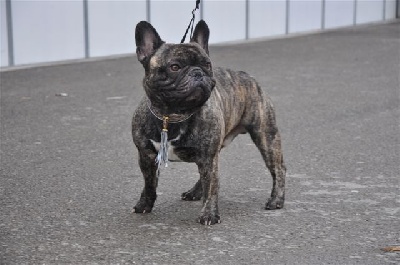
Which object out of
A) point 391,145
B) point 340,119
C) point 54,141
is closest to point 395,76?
point 340,119

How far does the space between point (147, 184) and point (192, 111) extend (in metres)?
0.77

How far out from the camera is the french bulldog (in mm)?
5230

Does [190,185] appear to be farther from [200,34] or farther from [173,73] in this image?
[173,73]

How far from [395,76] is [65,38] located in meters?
6.54

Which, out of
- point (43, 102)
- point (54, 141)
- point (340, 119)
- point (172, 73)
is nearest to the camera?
point (172, 73)

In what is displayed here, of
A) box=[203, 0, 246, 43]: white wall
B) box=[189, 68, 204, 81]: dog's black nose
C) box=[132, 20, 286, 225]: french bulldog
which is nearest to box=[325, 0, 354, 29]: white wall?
box=[203, 0, 246, 43]: white wall

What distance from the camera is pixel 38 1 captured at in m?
16.2

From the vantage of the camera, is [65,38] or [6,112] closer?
[6,112]

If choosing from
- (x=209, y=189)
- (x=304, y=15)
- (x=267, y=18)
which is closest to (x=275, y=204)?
(x=209, y=189)

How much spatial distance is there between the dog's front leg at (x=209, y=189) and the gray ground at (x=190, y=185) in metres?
0.08

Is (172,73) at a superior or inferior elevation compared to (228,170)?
superior

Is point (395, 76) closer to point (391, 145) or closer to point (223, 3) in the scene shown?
point (391, 145)

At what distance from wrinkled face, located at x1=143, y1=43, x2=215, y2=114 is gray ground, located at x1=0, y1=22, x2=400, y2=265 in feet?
2.87

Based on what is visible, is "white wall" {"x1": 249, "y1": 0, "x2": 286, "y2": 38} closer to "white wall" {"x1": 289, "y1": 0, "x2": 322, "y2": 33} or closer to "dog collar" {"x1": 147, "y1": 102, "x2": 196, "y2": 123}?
"white wall" {"x1": 289, "y1": 0, "x2": 322, "y2": 33}
